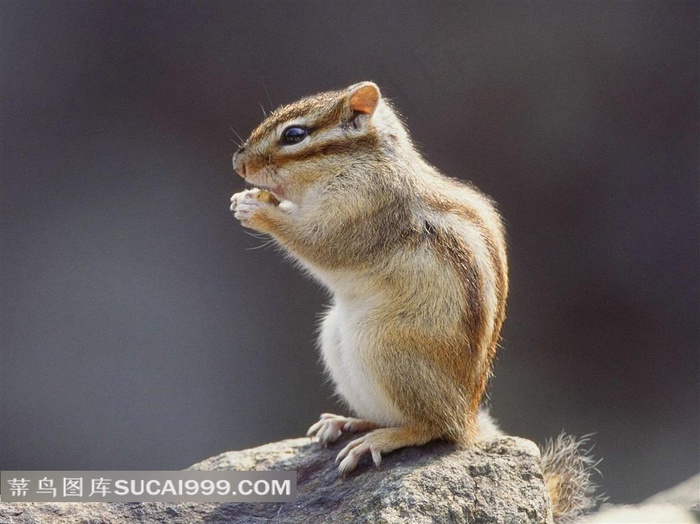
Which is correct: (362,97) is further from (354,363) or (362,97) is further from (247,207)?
(354,363)

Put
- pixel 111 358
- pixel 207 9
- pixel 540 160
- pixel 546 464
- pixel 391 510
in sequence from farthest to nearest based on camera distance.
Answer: pixel 540 160
pixel 111 358
pixel 207 9
pixel 546 464
pixel 391 510

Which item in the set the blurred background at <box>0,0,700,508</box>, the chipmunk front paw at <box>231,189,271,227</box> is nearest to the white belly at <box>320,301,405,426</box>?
the chipmunk front paw at <box>231,189,271,227</box>

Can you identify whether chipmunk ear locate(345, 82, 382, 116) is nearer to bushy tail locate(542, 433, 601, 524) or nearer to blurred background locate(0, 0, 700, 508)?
blurred background locate(0, 0, 700, 508)

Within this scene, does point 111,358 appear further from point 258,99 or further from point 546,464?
point 546,464

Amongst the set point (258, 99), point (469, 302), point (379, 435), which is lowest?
point (379, 435)

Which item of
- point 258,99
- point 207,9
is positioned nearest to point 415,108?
point 258,99

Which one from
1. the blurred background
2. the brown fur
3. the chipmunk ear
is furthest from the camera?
the blurred background

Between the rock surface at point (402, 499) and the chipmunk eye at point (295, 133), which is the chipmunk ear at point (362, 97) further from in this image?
the rock surface at point (402, 499)

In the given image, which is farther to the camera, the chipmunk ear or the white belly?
the chipmunk ear
